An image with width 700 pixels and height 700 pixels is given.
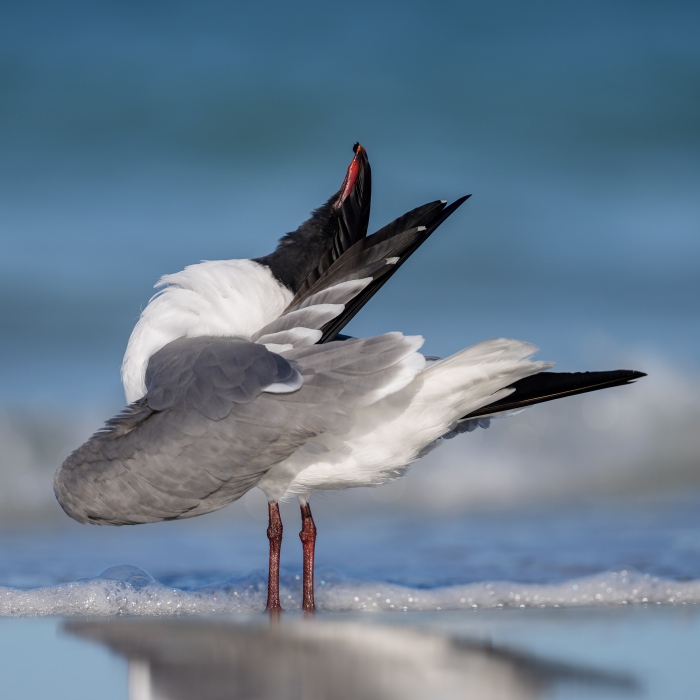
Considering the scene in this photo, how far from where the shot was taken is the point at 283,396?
4.05 m

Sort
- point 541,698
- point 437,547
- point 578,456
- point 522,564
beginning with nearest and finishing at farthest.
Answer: point 541,698 → point 522,564 → point 437,547 → point 578,456

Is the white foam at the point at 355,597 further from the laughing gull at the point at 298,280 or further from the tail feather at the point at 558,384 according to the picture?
the tail feather at the point at 558,384

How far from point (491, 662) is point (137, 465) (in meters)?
1.67

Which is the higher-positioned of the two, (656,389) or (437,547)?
(656,389)

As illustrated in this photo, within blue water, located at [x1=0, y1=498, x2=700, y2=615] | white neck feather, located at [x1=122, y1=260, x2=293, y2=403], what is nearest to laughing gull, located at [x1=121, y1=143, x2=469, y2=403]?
white neck feather, located at [x1=122, y1=260, x2=293, y2=403]

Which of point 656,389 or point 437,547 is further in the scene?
point 656,389

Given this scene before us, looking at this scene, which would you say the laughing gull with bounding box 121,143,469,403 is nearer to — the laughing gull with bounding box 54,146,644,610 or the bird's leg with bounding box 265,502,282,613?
the laughing gull with bounding box 54,146,644,610

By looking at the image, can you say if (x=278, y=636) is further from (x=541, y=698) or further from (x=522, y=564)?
(x=522, y=564)

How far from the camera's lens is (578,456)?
8789mm

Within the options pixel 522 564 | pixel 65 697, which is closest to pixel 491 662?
pixel 65 697

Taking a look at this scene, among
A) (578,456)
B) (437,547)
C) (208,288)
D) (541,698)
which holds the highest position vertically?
(208,288)

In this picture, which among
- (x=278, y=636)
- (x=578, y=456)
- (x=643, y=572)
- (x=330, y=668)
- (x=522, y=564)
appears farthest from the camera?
(x=578, y=456)

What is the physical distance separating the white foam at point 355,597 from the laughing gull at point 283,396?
0.40 metres

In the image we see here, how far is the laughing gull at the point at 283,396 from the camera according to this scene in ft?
13.3
